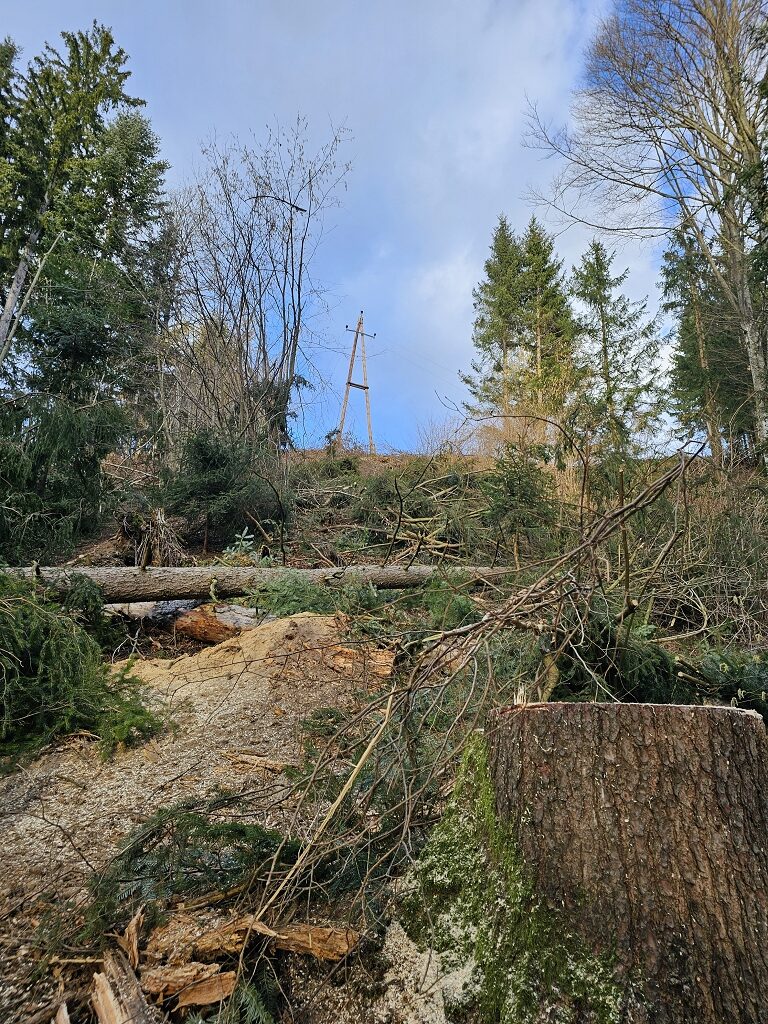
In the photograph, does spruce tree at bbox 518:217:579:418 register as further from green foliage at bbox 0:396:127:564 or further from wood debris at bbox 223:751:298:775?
wood debris at bbox 223:751:298:775

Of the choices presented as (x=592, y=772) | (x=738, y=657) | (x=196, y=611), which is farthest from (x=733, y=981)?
(x=196, y=611)

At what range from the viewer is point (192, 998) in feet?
4.93

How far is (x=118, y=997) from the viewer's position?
148 centimetres

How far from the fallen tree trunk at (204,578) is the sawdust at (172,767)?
1.11m

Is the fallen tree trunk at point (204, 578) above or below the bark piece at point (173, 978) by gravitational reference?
above

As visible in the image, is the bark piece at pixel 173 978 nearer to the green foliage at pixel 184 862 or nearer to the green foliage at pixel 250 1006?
the green foliage at pixel 250 1006

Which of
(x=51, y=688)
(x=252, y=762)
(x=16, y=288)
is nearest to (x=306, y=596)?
(x=51, y=688)

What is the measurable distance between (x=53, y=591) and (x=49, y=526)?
9.19ft

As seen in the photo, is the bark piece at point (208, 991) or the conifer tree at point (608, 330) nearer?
the bark piece at point (208, 991)

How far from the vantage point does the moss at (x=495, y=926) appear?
4.54ft

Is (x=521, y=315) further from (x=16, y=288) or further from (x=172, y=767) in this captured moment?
(x=172, y=767)

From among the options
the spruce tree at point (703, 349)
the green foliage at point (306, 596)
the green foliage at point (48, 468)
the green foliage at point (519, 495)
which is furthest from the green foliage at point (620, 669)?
the spruce tree at point (703, 349)

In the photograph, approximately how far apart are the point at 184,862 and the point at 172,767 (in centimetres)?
129

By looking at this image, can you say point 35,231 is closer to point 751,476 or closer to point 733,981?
point 751,476
